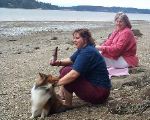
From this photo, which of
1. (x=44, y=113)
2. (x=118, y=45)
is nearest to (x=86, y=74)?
(x=44, y=113)

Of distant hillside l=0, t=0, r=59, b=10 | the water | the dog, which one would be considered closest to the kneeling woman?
the dog

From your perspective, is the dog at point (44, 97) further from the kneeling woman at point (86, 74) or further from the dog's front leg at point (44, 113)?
the kneeling woman at point (86, 74)

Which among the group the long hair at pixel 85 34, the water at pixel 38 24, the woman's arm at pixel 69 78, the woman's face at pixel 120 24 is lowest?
the water at pixel 38 24

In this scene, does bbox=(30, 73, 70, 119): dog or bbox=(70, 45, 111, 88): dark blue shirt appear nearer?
bbox=(30, 73, 70, 119): dog

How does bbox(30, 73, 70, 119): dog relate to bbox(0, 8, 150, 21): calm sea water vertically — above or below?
above

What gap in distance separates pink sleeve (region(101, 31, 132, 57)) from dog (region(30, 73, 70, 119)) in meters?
3.17

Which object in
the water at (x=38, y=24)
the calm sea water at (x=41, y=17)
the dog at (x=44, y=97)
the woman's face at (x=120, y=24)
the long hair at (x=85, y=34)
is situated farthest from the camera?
the calm sea water at (x=41, y=17)

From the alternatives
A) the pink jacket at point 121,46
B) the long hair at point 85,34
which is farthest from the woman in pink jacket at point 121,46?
the long hair at point 85,34

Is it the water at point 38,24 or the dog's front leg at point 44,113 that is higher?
the dog's front leg at point 44,113

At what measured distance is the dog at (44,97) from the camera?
7.66 m

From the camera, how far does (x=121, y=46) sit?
10805 millimetres

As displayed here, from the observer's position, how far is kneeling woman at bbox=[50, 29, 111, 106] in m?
7.89

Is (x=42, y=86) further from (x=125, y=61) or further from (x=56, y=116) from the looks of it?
(x=125, y=61)

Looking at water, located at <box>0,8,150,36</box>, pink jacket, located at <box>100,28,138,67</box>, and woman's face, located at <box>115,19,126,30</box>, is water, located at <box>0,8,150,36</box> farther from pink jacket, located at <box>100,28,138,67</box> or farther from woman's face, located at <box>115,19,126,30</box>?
woman's face, located at <box>115,19,126,30</box>
